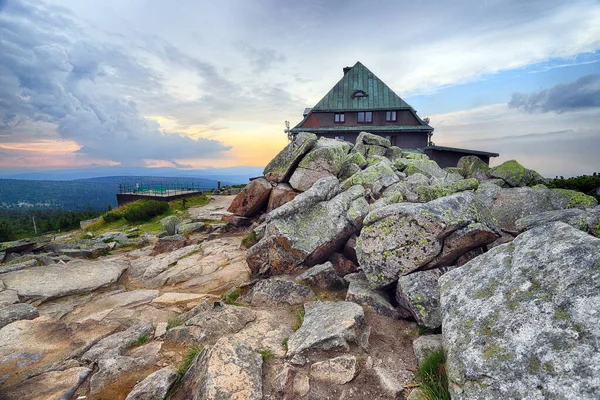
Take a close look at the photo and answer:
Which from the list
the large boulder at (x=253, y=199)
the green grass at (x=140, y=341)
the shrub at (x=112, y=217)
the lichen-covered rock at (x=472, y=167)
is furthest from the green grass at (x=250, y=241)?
the shrub at (x=112, y=217)

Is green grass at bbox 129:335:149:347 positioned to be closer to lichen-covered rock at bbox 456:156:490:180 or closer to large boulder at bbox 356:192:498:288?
large boulder at bbox 356:192:498:288

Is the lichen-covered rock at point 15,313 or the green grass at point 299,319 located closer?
the green grass at point 299,319

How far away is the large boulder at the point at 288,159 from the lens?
18672mm

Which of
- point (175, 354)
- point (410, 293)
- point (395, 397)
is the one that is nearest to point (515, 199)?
point (410, 293)

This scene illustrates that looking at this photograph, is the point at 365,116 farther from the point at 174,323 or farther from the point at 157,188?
the point at 174,323

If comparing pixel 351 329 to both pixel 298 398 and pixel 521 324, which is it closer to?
pixel 298 398

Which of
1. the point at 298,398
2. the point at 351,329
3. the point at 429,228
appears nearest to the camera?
the point at 298,398

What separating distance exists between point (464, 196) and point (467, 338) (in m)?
4.77

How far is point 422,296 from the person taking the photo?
6609mm

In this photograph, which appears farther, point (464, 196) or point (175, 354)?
point (464, 196)

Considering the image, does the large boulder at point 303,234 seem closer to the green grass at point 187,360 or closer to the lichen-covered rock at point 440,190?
the lichen-covered rock at point 440,190

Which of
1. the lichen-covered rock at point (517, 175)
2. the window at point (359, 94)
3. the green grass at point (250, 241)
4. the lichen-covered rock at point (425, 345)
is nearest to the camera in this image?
the lichen-covered rock at point (425, 345)

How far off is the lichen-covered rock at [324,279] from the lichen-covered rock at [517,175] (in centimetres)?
1778

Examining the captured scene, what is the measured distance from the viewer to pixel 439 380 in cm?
481
